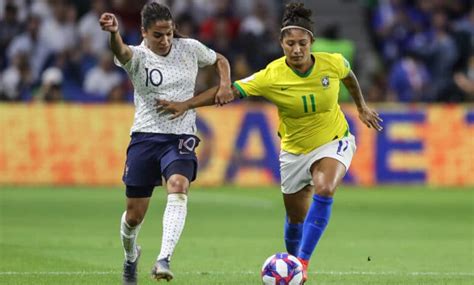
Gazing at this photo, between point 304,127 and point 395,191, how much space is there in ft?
39.2

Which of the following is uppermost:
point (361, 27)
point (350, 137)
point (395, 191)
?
point (350, 137)

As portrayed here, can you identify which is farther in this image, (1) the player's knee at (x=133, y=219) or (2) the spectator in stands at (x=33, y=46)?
(2) the spectator in stands at (x=33, y=46)

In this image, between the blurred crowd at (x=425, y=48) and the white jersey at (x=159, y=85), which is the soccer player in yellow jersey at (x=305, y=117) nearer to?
the white jersey at (x=159, y=85)

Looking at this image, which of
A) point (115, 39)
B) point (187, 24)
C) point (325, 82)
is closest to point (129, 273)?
point (115, 39)

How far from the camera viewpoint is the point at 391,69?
26.2 m

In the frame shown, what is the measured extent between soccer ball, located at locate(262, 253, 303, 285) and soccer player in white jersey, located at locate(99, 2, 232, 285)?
0.97 meters

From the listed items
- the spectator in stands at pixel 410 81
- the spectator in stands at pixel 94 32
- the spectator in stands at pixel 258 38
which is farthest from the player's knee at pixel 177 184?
the spectator in stands at pixel 410 81

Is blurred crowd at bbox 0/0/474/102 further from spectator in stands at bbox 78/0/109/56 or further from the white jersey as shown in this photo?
the white jersey

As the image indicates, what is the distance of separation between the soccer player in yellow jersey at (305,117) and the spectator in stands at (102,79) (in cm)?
1260

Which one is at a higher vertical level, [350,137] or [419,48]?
[350,137]

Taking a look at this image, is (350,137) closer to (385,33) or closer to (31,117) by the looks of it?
(31,117)

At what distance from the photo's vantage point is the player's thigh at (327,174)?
10492 mm

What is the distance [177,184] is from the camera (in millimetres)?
10055

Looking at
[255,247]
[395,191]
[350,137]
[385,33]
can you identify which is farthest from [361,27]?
[350,137]
